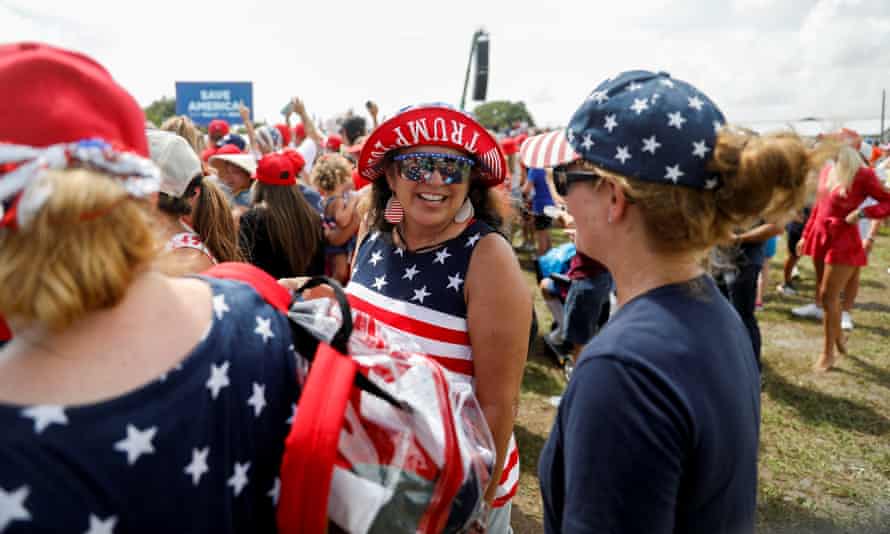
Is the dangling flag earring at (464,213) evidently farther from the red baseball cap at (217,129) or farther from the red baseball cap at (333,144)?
the red baseball cap at (333,144)

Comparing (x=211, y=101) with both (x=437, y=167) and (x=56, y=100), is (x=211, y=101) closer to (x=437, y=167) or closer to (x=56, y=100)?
(x=437, y=167)

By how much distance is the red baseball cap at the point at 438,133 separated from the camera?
1.95 metres

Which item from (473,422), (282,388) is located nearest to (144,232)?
(282,388)

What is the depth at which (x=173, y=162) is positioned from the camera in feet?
7.07

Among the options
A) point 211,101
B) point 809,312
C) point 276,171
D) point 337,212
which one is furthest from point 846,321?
point 211,101

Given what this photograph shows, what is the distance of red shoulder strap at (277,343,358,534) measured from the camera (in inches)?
35.3

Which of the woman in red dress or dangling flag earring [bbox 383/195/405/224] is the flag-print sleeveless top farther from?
the woman in red dress

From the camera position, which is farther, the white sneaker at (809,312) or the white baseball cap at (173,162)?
the white sneaker at (809,312)

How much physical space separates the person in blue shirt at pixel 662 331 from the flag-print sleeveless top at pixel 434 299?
0.66 meters

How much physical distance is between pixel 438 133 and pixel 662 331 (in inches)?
43.7

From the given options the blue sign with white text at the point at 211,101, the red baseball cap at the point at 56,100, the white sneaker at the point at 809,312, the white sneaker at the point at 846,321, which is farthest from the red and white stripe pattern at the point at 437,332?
the blue sign with white text at the point at 211,101

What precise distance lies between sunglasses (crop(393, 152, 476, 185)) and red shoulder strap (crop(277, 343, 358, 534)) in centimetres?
117

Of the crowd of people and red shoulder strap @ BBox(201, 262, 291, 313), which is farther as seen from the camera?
red shoulder strap @ BBox(201, 262, 291, 313)

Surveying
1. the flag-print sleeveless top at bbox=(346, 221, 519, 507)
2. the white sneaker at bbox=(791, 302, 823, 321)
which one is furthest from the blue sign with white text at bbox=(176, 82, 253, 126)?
the flag-print sleeveless top at bbox=(346, 221, 519, 507)
